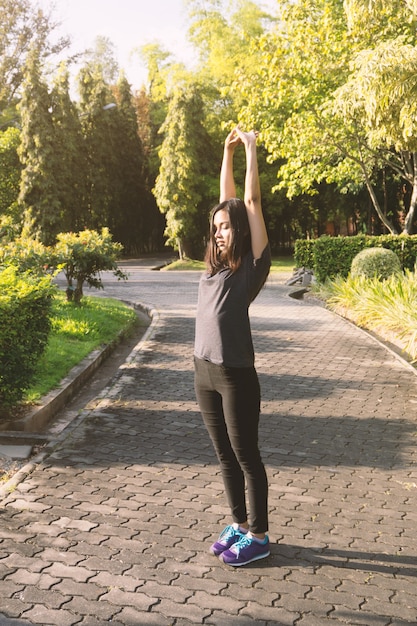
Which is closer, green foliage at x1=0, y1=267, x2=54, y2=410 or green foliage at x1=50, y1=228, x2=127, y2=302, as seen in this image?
green foliage at x1=0, y1=267, x2=54, y2=410

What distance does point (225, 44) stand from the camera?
39.0 m

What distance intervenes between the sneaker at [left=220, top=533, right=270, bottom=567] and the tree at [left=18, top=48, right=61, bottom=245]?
34122 millimetres

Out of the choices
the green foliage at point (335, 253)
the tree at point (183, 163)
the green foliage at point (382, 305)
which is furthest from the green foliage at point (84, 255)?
the tree at point (183, 163)

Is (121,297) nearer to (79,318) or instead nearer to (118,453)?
(79,318)

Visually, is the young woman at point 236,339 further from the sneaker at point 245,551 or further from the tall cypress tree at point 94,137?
the tall cypress tree at point 94,137

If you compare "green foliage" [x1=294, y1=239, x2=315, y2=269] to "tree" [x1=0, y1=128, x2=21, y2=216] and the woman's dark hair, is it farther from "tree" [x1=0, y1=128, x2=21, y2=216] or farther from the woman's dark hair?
"tree" [x1=0, y1=128, x2=21, y2=216]

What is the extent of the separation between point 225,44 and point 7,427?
120 ft

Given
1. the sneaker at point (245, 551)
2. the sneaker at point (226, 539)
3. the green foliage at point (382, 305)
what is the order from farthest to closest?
the green foliage at point (382, 305) < the sneaker at point (226, 539) < the sneaker at point (245, 551)

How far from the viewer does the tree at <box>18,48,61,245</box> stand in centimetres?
3669

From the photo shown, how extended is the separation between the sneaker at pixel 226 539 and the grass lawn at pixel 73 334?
314 cm

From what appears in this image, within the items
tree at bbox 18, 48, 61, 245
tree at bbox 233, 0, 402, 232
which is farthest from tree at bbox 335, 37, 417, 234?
tree at bbox 18, 48, 61, 245

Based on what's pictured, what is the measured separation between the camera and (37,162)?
120 ft

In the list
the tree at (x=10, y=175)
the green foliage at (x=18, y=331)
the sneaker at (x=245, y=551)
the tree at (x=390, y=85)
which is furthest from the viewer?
the tree at (x=10, y=175)

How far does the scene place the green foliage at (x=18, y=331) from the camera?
6.08 meters
